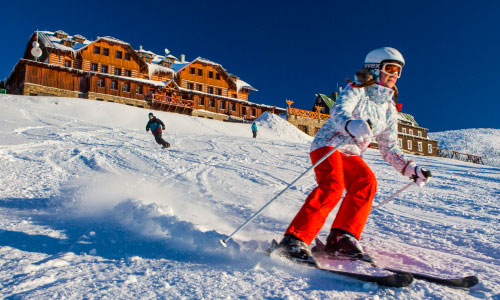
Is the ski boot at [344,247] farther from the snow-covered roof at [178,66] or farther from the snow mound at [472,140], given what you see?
the snow mound at [472,140]

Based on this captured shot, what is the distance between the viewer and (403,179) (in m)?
7.37

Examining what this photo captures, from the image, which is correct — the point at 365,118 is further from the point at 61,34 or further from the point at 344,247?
the point at 61,34

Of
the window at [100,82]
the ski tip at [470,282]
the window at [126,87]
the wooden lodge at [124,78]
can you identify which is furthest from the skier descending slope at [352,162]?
the window at [126,87]

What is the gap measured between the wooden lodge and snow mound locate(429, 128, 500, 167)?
2821 centimetres

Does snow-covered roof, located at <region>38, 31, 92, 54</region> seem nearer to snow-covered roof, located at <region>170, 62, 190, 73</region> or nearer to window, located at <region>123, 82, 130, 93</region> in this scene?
window, located at <region>123, 82, 130, 93</region>

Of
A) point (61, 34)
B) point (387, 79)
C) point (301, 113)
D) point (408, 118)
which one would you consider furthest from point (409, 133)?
point (387, 79)

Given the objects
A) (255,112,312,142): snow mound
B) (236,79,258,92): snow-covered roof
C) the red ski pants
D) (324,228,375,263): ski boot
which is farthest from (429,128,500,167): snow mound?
(324,228,375,263): ski boot

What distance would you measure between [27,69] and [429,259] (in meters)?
35.7

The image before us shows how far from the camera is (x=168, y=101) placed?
34.4m

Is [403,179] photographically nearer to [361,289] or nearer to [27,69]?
[361,289]

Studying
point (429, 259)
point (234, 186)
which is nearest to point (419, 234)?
point (429, 259)

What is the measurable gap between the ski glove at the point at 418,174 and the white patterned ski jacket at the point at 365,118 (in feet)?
0.20

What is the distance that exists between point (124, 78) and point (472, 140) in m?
50.3

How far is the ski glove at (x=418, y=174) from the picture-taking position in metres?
2.55
